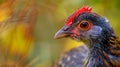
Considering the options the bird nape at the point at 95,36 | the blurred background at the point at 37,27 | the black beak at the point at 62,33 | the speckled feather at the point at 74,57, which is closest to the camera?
the bird nape at the point at 95,36

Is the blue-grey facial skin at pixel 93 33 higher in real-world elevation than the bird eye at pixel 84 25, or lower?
lower

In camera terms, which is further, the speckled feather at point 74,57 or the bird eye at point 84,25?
the speckled feather at point 74,57

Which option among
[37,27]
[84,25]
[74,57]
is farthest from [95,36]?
[37,27]

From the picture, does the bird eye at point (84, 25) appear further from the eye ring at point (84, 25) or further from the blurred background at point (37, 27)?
the blurred background at point (37, 27)

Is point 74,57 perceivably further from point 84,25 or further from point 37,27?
point 84,25

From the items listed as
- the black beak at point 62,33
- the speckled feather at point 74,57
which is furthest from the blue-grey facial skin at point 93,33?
the speckled feather at point 74,57

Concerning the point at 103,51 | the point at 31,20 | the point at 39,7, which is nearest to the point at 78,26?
the point at 103,51

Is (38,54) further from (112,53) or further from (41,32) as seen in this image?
(112,53)
